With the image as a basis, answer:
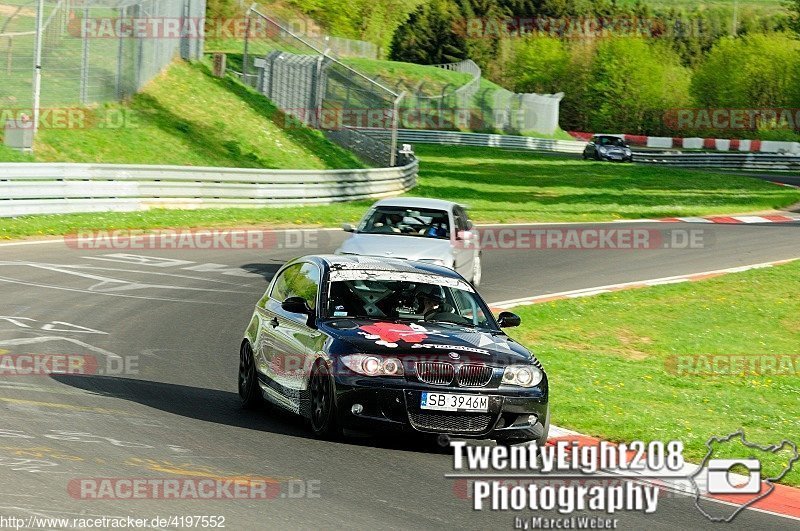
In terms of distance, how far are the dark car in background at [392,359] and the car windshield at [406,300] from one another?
0.01 meters

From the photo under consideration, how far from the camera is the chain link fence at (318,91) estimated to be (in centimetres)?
4450

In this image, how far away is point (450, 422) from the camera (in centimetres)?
941

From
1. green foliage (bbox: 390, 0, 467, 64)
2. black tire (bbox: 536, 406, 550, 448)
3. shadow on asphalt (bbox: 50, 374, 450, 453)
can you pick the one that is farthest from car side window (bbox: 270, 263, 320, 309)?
green foliage (bbox: 390, 0, 467, 64)

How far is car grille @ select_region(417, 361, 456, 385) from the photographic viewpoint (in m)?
9.45

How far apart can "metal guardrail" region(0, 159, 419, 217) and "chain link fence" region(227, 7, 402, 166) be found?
286 inches

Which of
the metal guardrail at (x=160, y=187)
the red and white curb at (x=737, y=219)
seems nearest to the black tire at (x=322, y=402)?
the metal guardrail at (x=160, y=187)

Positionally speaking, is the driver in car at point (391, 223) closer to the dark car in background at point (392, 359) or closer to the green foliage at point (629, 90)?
the dark car in background at point (392, 359)

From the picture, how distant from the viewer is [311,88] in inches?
1800

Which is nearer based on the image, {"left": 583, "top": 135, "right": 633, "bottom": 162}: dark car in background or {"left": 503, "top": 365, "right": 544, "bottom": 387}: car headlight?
{"left": 503, "top": 365, "right": 544, "bottom": 387}: car headlight

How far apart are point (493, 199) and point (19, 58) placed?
660 inches

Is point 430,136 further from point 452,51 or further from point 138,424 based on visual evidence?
point 138,424

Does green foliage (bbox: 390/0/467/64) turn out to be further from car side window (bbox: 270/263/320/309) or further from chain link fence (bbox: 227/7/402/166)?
car side window (bbox: 270/263/320/309)

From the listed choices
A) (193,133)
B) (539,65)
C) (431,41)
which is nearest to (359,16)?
(431,41)

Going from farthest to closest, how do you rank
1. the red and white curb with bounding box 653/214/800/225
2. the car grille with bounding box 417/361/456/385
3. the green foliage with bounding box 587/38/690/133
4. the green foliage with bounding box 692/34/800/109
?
the green foliage with bounding box 587/38/690/133, the green foliage with bounding box 692/34/800/109, the red and white curb with bounding box 653/214/800/225, the car grille with bounding box 417/361/456/385
